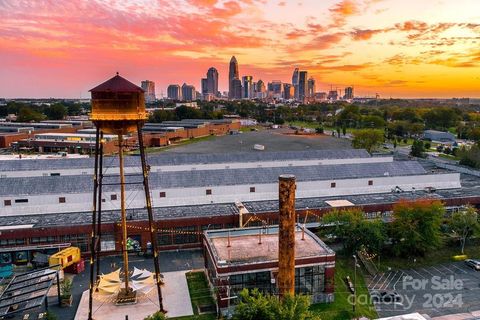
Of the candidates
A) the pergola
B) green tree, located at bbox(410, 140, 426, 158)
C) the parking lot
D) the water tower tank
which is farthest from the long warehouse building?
green tree, located at bbox(410, 140, 426, 158)

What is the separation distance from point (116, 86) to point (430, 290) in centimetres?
2885

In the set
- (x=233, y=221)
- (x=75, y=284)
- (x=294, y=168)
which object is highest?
(x=294, y=168)

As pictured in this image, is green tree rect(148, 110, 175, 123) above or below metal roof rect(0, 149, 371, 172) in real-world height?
above

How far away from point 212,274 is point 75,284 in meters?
12.0

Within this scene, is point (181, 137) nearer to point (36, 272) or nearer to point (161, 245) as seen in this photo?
point (161, 245)

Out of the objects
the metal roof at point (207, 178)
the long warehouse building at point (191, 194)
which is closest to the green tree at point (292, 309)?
the long warehouse building at point (191, 194)

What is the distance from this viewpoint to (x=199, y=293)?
101ft

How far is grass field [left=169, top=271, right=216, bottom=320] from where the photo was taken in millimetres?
27622

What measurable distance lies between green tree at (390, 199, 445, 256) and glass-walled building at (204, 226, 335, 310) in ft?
30.0

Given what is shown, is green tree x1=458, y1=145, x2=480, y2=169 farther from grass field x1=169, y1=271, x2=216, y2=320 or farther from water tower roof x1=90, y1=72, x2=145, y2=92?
water tower roof x1=90, y1=72, x2=145, y2=92

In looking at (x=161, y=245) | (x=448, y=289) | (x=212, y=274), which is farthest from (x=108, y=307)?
(x=448, y=289)

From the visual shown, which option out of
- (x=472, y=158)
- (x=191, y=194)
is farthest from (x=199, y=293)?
(x=472, y=158)

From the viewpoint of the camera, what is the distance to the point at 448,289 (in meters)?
31.4

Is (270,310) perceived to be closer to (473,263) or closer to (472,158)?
(473,263)
